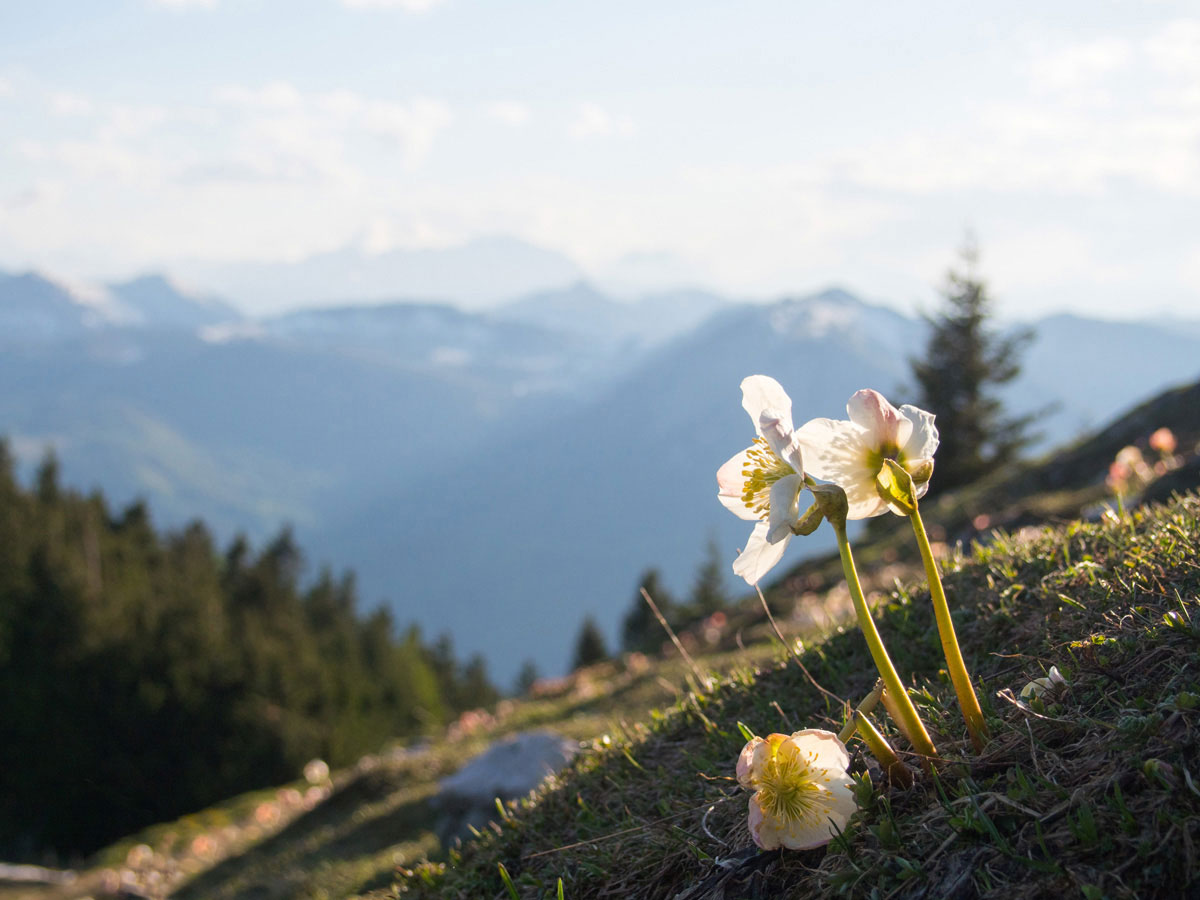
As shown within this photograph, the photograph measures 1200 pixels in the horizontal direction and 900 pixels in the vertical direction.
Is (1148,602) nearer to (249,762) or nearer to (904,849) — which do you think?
(904,849)

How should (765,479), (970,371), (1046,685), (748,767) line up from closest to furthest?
(748,767)
(765,479)
(1046,685)
(970,371)

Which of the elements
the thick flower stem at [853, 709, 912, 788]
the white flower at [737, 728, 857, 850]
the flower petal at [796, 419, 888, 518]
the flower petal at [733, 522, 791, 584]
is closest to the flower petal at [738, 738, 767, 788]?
the white flower at [737, 728, 857, 850]

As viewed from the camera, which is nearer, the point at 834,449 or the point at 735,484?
the point at 834,449

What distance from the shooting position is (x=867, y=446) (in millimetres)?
2137

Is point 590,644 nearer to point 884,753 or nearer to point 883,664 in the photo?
point 884,753

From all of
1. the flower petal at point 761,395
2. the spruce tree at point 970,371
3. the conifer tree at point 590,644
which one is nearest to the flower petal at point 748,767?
the flower petal at point 761,395

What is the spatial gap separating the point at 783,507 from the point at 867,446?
0.29m

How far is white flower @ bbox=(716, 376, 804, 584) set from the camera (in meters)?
2.02

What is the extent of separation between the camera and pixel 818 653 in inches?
143

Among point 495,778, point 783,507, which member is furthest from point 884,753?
point 495,778

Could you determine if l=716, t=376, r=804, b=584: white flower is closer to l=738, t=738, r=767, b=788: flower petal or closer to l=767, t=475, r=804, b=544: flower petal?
l=767, t=475, r=804, b=544: flower petal

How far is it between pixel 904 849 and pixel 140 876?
47.6 ft

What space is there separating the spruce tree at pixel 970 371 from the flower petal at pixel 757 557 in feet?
101

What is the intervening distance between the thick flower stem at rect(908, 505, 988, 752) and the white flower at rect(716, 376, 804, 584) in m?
0.29
